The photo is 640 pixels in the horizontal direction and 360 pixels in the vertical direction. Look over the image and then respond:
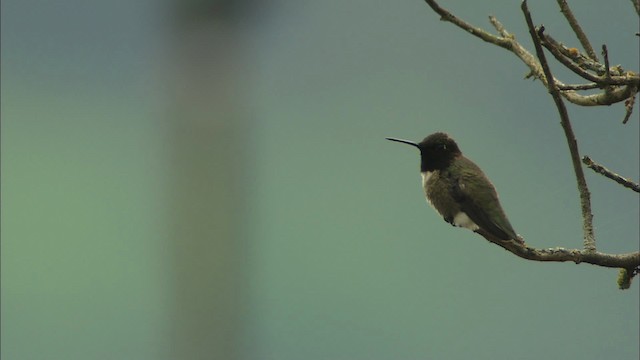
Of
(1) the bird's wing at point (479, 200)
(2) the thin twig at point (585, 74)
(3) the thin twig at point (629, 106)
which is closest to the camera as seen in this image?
(2) the thin twig at point (585, 74)

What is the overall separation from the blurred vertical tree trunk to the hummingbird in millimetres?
787

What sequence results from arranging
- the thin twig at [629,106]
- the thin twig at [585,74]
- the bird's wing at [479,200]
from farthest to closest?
1. the bird's wing at [479,200]
2. the thin twig at [629,106]
3. the thin twig at [585,74]

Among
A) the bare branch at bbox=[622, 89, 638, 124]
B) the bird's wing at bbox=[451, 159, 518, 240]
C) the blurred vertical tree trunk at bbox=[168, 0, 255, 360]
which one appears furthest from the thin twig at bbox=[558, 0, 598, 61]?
the blurred vertical tree trunk at bbox=[168, 0, 255, 360]

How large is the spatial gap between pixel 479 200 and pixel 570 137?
1.39 meters

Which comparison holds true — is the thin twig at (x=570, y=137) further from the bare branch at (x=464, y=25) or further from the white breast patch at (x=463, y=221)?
the white breast patch at (x=463, y=221)

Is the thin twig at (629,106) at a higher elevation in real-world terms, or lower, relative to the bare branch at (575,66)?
lower

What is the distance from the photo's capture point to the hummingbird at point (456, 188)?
3.43 m

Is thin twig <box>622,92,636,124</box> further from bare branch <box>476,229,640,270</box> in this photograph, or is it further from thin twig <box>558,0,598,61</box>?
bare branch <box>476,229,640,270</box>

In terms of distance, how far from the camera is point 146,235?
79.2 feet

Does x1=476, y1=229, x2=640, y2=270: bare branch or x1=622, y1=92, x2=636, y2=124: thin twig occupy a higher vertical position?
x1=622, y1=92, x2=636, y2=124: thin twig

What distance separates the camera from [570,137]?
2189 millimetres

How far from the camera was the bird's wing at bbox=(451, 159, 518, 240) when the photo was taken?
322 cm

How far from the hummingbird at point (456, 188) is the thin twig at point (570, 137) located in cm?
89

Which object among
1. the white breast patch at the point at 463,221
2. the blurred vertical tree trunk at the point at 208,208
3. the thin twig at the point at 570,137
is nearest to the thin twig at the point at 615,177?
the thin twig at the point at 570,137
